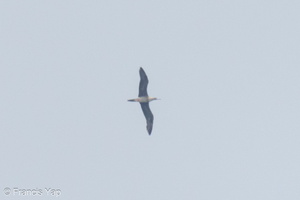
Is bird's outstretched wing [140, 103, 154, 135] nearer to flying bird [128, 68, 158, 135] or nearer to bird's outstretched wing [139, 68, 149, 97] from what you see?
flying bird [128, 68, 158, 135]

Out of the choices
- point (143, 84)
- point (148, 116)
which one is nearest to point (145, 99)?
point (143, 84)

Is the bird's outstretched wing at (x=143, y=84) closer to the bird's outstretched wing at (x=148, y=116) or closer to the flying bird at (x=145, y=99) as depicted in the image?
the flying bird at (x=145, y=99)

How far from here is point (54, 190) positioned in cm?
10612

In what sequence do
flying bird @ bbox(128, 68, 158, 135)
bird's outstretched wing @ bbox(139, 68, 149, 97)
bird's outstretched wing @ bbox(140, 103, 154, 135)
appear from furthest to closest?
bird's outstretched wing @ bbox(140, 103, 154, 135) → flying bird @ bbox(128, 68, 158, 135) → bird's outstretched wing @ bbox(139, 68, 149, 97)

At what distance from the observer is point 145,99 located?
387 ft

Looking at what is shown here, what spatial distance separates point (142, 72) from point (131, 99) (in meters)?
4.18

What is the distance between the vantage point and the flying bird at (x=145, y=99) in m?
116

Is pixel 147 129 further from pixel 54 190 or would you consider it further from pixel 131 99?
pixel 54 190

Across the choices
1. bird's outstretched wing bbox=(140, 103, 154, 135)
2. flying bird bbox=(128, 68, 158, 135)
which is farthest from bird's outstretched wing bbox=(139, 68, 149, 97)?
bird's outstretched wing bbox=(140, 103, 154, 135)

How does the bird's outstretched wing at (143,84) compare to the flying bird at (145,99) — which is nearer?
the bird's outstretched wing at (143,84)

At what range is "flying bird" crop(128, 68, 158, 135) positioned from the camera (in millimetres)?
115875

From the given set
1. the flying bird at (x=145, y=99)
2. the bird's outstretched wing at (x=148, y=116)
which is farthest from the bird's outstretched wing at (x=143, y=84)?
the bird's outstretched wing at (x=148, y=116)

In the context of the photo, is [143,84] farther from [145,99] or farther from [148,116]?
[148,116]

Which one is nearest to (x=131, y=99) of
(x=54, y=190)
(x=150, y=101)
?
(x=150, y=101)
